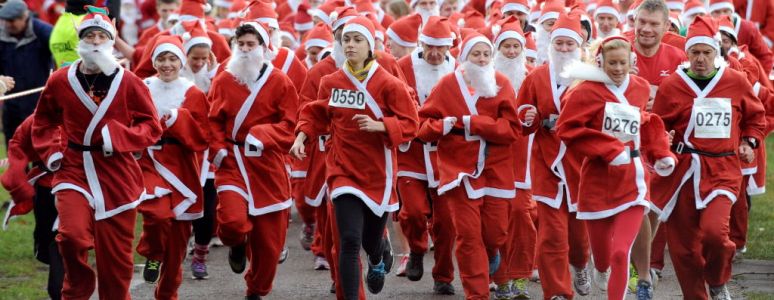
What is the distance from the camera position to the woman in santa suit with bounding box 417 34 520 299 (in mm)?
11336

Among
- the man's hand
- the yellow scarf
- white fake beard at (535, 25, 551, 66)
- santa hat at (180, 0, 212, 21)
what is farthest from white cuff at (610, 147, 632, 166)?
santa hat at (180, 0, 212, 21)

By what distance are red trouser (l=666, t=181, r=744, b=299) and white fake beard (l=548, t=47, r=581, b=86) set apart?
1235mm

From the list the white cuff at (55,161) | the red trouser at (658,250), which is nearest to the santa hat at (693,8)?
the red trouser at (658,250)

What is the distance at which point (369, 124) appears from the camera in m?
10.5

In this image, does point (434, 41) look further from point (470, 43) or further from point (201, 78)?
point (201, 78)

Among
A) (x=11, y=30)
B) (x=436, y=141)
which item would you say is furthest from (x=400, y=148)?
(x=11, y=30)

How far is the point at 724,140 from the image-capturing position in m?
11.0

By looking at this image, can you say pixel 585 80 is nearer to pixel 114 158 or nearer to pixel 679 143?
pixel 679 143

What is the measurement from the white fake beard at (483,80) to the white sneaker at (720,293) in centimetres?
210

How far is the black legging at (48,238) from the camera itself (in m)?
11.1

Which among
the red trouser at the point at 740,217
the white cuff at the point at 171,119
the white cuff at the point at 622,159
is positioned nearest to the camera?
the white cuff at the point at 622,159

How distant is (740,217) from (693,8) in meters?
2.91

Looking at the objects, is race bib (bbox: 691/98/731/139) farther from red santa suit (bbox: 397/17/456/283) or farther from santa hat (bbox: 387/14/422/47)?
santa hat (bbox: 387/14/422/47)

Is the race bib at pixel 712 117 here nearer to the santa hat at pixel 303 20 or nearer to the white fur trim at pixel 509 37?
the white fur trim at pixel 509 37
